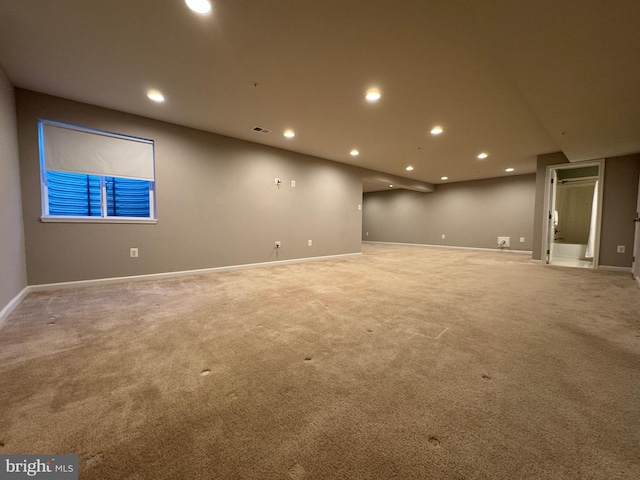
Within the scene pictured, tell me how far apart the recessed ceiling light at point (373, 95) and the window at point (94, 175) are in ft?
11.0

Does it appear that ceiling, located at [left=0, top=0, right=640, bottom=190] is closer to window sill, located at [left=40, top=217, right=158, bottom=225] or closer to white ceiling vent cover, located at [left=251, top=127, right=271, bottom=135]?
white ceiling vent cover, located at [left=251, top=127, right=271, bottom=135]

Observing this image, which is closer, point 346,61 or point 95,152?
point 346,61

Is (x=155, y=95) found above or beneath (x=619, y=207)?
above

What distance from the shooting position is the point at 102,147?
3580 mm

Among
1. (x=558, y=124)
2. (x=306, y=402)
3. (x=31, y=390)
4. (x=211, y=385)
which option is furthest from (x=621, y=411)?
(x=558, y=124)

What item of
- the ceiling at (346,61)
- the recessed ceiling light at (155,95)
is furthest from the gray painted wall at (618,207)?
the recessed ceiling light at (155,95)

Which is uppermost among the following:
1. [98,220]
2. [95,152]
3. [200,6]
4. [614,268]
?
[200,6]

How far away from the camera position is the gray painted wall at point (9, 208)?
2.44 metres

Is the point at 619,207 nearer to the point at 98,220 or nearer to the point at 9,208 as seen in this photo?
the point at 98,220

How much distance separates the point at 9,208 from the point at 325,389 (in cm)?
372

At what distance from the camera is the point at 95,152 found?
3533 mm

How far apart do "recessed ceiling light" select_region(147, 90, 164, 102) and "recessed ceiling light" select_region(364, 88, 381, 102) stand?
102 inches

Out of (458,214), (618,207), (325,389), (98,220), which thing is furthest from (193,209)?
(458,214)

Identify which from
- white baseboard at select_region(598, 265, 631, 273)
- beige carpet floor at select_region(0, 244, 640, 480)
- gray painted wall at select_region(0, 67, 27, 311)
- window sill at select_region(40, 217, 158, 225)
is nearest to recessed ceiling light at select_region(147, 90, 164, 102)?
gray painted wall at select_region(0, 67, 27, 311)
